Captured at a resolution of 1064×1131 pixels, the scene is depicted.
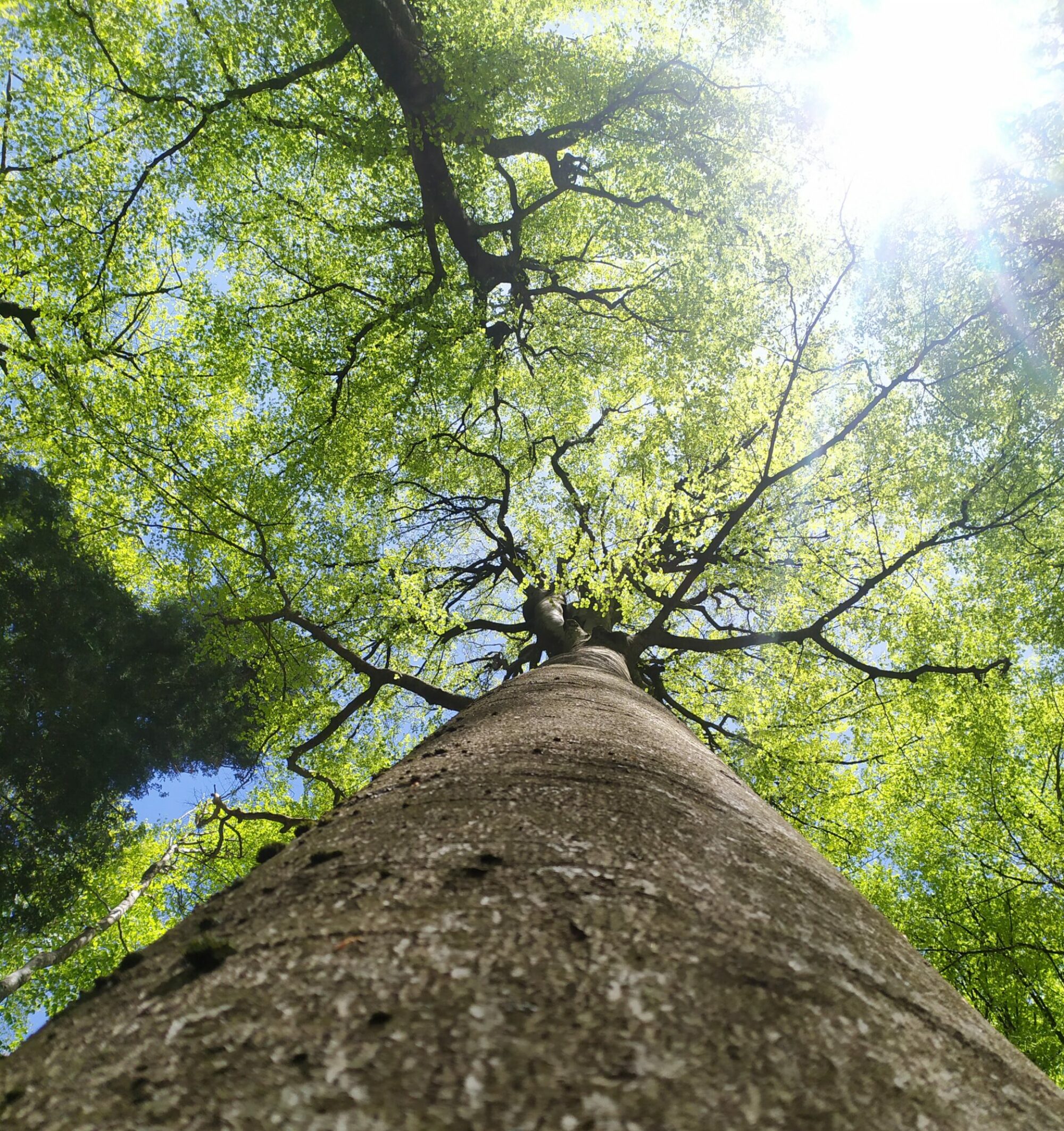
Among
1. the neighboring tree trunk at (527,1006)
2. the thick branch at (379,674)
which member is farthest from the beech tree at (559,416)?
the neighboring tree trunk at (527,1006)

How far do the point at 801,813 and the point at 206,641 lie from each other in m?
9.34

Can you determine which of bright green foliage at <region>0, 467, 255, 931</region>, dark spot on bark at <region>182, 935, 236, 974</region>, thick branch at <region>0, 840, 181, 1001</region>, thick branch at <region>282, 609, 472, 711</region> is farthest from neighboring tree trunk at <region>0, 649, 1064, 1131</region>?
bright green foliage at <region>0, 467, 255, 931</region>

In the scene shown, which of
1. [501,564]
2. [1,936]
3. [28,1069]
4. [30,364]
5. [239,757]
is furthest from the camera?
[239,757]

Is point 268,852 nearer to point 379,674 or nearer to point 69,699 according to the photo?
point 379,674

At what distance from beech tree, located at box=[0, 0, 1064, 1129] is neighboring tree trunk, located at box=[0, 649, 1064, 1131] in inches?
28.6

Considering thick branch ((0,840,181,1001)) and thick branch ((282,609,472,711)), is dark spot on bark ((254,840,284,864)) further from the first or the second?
thick branch ((0,840,181,1001))

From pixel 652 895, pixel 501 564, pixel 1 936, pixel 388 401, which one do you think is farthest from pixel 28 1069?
pixel 1 936

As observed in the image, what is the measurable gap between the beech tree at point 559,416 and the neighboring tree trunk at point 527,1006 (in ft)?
2.38

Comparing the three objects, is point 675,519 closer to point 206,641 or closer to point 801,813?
point 801,813

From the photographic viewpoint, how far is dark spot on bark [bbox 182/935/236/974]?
2.80ft

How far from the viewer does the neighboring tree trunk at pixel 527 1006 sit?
0.59 meters

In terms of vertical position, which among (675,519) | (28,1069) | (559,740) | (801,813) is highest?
(675,519)

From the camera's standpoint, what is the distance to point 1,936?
12781mm

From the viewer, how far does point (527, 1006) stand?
2.32ft
